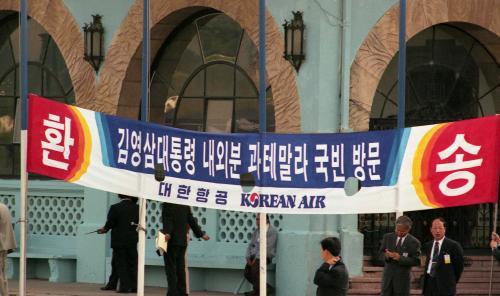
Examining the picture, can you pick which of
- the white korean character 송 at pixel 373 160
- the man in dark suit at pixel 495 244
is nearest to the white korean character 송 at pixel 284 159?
the white korean character 송 at pixel 373 160

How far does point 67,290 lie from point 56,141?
7598 mm

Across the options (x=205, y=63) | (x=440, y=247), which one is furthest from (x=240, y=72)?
(x=440, y=247)

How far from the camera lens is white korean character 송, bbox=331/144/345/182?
14.0 m

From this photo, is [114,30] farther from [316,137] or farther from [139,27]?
[316,137]

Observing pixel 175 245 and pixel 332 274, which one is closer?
pixel 332 274

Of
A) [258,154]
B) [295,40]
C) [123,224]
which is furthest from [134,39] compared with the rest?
[258,154]

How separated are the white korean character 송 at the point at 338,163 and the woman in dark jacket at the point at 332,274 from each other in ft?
2.12

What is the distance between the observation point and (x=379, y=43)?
69.9 ft

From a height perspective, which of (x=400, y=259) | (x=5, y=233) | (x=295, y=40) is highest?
(x=295, y=40)

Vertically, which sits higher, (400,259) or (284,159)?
(284,159)

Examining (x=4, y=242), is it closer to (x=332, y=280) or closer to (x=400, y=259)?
(x=400, y=259)

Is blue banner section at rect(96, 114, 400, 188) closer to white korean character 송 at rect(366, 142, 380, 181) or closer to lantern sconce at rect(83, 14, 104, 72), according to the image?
white korean character 송 at rect(366, 142, 380, 181)

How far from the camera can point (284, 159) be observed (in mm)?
14234

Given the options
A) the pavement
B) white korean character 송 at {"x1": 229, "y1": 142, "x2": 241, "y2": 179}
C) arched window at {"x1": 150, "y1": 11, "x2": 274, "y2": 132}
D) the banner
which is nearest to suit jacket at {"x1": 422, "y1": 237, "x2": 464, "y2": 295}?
the banner
